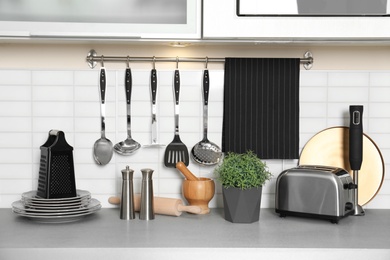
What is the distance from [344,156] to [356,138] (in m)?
0.13

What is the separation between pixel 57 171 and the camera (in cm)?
205

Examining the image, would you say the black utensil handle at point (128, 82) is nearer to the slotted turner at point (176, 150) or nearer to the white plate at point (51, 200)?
the slotted turner at point (176, 150)

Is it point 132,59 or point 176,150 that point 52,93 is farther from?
point 176,150

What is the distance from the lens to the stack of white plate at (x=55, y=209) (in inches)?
76.8

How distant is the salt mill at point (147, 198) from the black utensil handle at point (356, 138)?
748 mm

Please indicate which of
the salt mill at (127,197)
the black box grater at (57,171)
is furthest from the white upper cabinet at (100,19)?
the salt mill at (127,197)

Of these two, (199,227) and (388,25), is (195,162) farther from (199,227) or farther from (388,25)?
(388,25)

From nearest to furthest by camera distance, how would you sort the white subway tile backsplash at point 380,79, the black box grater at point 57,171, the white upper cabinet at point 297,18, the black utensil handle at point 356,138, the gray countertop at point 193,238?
the gray countertop at point 193,238 → the white upper cabinet at point 297,18 → the black box grater at point 57,171 → the black utensil handle at point 356,138 → the white subway tile backsplash at point 380,79

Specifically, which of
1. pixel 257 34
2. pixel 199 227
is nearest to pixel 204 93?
pixel 257 34

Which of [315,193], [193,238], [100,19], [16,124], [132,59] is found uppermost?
[100,19]

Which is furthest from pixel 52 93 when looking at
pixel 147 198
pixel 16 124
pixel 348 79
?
pixel 348 79

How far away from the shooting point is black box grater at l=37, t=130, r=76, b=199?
2.03m

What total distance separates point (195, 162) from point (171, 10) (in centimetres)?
61

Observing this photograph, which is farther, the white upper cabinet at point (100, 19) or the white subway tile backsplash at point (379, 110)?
the white subway tile backsplash at point (379, 110)
